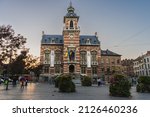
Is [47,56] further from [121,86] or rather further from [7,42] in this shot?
[121,86]

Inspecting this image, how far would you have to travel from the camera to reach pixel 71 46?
56.8 meters

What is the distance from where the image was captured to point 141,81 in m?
18.0

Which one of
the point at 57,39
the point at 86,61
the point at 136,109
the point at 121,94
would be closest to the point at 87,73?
the point at 86,61

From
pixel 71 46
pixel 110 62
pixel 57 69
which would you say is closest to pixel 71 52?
pixel 71 46

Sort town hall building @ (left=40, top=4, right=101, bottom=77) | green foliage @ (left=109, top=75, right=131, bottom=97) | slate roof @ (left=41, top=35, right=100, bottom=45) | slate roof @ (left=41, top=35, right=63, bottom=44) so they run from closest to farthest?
green foliage @ (left=109, top=75, right=131, bottom=97) → town hall building @ (left=40, top=4, right=101, bottom=77) → slate roof @ (left=41, top=35, right=63, bottom=44) → slate roof @ (left=41, top=35, right=100, bottom=45)

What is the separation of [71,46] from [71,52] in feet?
6.23

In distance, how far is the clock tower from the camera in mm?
55969

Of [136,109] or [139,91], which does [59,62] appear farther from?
[136,109]

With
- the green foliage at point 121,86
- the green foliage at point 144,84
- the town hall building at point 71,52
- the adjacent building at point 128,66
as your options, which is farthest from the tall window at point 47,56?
the green foliage at point 121,86

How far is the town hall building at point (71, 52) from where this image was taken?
5681 cm

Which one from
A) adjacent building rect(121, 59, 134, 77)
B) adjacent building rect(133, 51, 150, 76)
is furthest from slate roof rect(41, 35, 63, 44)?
adjacent building rect(121, 59, 134, 77)

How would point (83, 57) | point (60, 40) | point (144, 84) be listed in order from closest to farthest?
1. point (144, 84)
2. point (83, 57)
3. point (60, 40)

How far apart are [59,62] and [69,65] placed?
401 centimetres

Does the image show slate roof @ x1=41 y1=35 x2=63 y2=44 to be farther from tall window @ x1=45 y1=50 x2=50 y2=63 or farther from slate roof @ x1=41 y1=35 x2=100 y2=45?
tall window @ x1=45 y1=50 x2=50 y2=63
